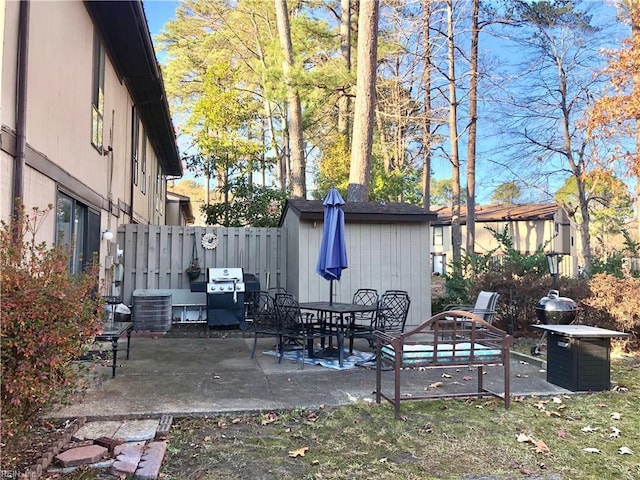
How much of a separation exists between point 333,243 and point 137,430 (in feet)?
11.5

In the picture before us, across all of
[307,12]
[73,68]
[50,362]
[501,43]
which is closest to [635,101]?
[501,43]

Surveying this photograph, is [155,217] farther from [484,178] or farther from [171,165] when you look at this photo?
[484,178]

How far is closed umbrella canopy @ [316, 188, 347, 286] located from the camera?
20.7 feet

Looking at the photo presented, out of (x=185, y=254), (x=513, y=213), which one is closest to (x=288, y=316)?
(x=185, y=254)

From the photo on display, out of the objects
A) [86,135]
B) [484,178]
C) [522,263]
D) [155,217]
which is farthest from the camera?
[484,178]

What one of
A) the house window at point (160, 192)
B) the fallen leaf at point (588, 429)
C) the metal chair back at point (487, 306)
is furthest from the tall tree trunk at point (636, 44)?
the house window at point (160, 192)

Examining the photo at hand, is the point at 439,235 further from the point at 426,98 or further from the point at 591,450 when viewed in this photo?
the point at 591,450

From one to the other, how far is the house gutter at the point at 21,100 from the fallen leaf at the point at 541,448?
4.46 metres

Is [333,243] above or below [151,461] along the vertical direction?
above

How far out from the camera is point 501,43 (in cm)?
1571

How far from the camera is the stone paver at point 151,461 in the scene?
278cm

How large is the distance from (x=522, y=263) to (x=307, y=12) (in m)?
12.7

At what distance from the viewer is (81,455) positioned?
9.75ft

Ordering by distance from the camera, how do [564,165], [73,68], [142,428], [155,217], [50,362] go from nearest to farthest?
1. [50,362]
2. [142,428]
3. [73,68]
4. [155,217]
5. [564,165]
